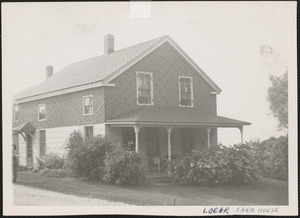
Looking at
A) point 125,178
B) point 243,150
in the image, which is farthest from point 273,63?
point 125,178

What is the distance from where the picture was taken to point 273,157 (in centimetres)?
1939

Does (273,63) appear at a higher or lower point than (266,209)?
higher

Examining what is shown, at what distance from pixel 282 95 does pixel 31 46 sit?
891 centimetres

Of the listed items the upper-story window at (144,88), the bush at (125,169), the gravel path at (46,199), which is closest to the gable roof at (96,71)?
the upper-story window at (144,88)

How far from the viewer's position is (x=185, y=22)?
16047 millimetres

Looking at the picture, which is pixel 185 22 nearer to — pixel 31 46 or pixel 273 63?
pixel 273 63

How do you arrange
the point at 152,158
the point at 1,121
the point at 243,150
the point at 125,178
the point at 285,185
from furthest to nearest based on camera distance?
the point at 152,158 < the point at 243,150 < the point at 125,178 < the point at 285,185 < the point at 1,121

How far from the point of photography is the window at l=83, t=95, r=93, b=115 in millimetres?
21781

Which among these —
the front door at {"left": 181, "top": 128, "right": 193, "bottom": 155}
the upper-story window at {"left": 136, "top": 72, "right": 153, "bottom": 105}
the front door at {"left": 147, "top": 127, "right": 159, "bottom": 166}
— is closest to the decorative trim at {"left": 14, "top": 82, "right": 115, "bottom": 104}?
the upper-story window at {"left": 136, "top": 72, "right": 153, "bottom": 105}

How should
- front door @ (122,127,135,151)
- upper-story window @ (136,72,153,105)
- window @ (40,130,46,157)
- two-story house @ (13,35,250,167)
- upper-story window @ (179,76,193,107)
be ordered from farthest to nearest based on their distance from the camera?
window @ (40,130,46,157), upper-story window @ (179,76,193,107), upper-story window @ (136,72,153,105), front door @ (122,127,135,151), two-story house @ (13,35,250,167)

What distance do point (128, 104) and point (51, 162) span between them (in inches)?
171

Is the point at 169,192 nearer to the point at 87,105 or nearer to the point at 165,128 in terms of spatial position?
the point at 165,128
